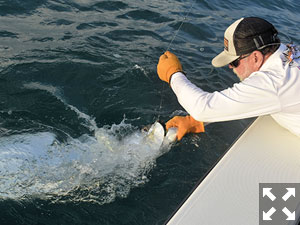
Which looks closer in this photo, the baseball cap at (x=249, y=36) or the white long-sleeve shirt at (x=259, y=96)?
the white long-sleeve shirt at (x=259, y=96)

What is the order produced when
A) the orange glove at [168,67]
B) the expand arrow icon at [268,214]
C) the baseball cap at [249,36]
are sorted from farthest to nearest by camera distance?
the orange glove at [168,67], the baseball cap at [249,36], the expand arrow icon at [268,214]

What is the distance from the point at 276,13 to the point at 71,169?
7.49 m

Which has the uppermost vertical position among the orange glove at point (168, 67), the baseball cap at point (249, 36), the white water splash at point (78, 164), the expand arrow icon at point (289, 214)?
the baseball cap at point (249, 36)

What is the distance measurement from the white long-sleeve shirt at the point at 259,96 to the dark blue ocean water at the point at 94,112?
0.78m

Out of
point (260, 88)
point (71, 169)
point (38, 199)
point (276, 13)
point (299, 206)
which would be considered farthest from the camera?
point (276, 13)

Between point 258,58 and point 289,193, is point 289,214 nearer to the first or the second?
point 289,193

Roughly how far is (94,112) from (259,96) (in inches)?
85.2

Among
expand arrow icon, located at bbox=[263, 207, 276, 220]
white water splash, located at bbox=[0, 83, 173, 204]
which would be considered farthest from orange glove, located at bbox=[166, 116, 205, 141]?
expand arrow icon, located at bbox=[263, 207, 276, 220]

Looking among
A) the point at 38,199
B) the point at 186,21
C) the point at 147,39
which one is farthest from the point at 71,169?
the point at 186,21

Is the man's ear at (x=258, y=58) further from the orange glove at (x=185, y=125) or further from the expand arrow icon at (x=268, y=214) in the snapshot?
the expand arrow icon at (x=268, y=214)

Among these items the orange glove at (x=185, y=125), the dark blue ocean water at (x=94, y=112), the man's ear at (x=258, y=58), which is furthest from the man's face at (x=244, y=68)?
the dark blue ocean water at (x=94, y=112)

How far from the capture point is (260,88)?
81.9 inches

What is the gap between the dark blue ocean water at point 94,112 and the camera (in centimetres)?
274

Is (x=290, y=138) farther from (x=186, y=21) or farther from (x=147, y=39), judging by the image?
(x=186, y=21)
